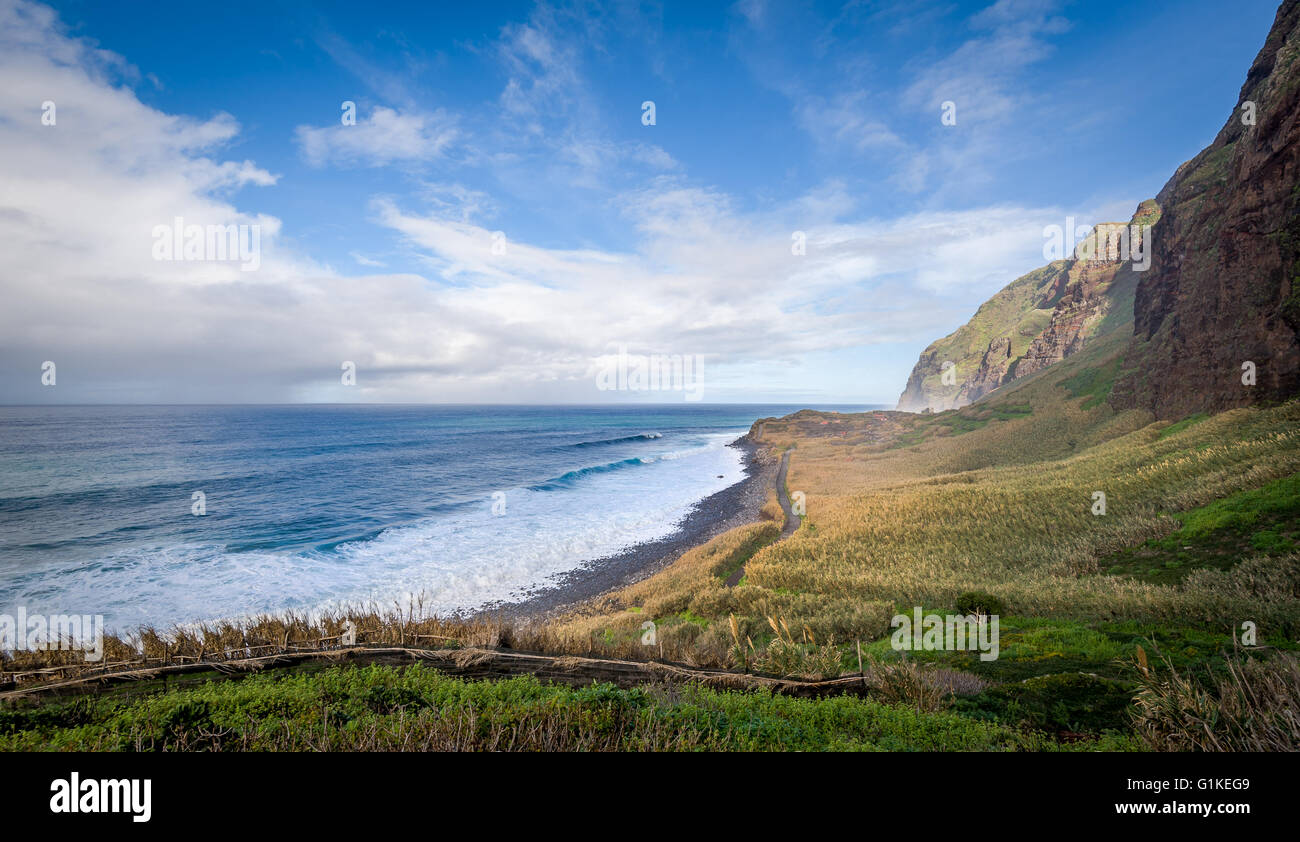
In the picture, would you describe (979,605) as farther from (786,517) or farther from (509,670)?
(786,517)

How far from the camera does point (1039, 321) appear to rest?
11588 centimetres

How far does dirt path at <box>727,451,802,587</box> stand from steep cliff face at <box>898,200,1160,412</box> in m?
53.3

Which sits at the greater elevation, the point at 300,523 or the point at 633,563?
the point at 300,523

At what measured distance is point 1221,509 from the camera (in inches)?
524

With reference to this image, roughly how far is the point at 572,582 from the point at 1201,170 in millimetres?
65741

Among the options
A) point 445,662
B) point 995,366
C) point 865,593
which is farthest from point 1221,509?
point 995,366

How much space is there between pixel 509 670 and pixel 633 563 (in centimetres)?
2089

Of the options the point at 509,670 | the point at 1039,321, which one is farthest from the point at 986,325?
the point at 509,670

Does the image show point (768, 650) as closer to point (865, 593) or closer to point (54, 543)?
point (865, 593)

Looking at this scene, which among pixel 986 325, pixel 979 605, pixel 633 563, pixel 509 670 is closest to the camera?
pixel 509 670

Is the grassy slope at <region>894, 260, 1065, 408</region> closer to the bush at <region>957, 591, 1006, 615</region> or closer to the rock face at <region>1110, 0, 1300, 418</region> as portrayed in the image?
the rock face at <region>1110, 0, 1300, 418</region>

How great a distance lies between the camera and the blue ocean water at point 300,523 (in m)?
22.3

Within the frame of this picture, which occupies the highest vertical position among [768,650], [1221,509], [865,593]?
[1221,509]

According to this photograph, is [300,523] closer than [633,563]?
No
